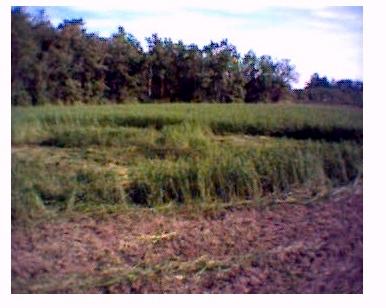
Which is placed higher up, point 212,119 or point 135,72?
point 135,72

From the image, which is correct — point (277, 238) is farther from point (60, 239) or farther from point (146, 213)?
point (60, 239)

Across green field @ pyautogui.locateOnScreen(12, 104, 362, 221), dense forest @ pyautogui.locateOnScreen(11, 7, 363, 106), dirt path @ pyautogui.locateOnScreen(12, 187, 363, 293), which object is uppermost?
dense forest @ pyautogui.locateOnScreen(11, 7, 363, 106)

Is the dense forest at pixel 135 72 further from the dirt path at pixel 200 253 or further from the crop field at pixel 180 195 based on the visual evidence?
the dirt path at pixel 200 253

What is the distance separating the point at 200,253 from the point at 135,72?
111 centimetres

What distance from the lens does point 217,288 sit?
9.52 ft

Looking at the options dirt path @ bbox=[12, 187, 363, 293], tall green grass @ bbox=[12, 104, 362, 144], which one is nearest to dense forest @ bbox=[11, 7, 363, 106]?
tall green grass @ bbox=[12, 104, 362, 144]

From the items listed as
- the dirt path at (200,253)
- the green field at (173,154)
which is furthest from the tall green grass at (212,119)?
the dirt path at (200,253)

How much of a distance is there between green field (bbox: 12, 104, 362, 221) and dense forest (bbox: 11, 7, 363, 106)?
0.07 metres

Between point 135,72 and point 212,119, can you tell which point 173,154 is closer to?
point 212,119

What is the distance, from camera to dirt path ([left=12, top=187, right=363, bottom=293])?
9.49ft

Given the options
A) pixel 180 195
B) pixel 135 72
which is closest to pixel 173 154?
pixel 180 195

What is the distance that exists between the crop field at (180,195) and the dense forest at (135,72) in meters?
0.08

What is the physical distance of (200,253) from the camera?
2.99m

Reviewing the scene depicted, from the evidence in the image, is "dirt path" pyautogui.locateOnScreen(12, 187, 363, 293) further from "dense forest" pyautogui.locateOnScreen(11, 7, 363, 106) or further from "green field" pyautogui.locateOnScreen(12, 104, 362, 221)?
"dense forest" pyautogui.locateOnScreen(11, 7, 363, 106)
